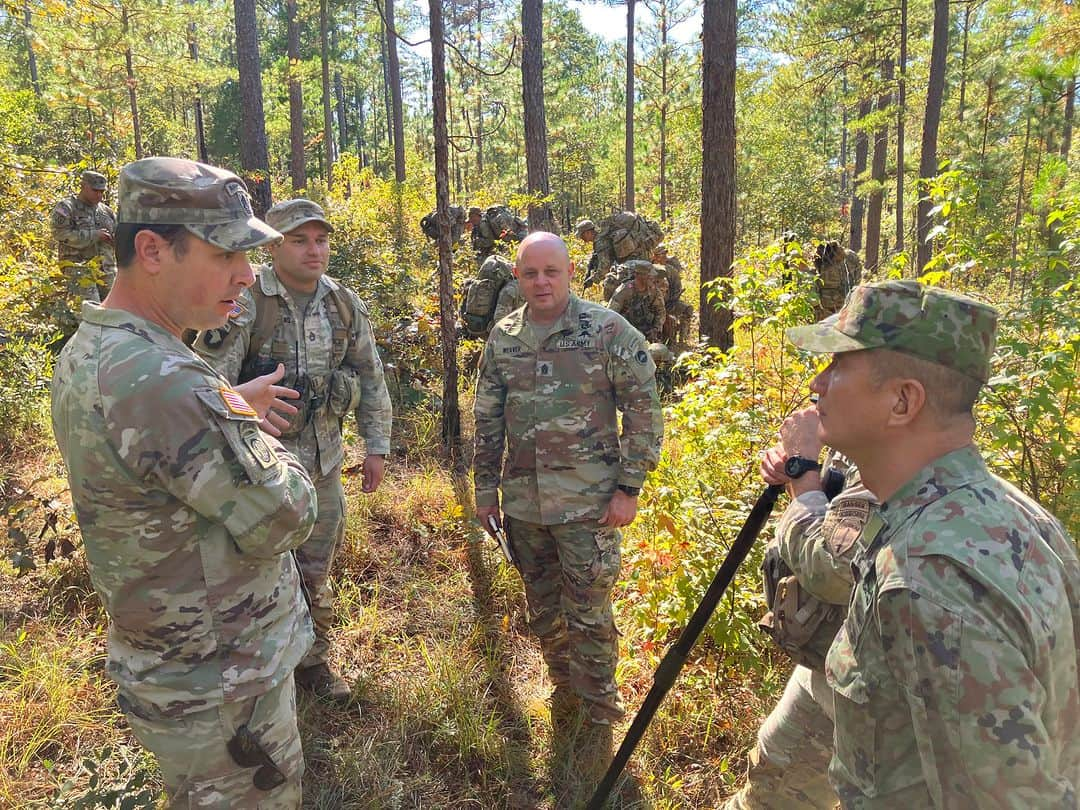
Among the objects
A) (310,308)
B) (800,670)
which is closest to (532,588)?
(800,670)

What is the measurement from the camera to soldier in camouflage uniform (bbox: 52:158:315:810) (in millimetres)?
1505

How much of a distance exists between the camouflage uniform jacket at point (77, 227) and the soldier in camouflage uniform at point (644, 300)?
591 centimetres

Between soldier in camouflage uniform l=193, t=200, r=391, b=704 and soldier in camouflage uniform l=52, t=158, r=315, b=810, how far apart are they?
1279 mm

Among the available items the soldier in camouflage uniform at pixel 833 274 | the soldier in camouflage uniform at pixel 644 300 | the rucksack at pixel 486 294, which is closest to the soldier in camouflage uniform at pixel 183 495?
the rucksack at pixel 486 294

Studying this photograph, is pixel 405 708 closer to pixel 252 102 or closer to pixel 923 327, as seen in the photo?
pixel 923 327

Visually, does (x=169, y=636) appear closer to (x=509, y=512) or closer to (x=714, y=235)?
(x=509, y=512)

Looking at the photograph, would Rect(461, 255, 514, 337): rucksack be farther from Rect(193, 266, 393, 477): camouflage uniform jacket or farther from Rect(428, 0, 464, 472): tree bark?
Rect(193, 266, 393, 477): camouflage uniform jacket

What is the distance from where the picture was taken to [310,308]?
3.05m

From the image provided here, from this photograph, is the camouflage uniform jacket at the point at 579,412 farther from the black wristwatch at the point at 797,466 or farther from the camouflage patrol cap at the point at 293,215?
the black wristwatch at the point at 797,466

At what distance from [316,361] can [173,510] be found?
5.11 feet

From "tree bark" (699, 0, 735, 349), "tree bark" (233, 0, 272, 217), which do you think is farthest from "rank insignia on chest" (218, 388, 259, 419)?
"tree bark" (233, 0, 272, 217)

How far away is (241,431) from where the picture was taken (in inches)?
62.1

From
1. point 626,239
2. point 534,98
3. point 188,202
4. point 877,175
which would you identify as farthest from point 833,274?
point 188,202

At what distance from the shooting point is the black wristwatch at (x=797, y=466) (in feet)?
5.65
